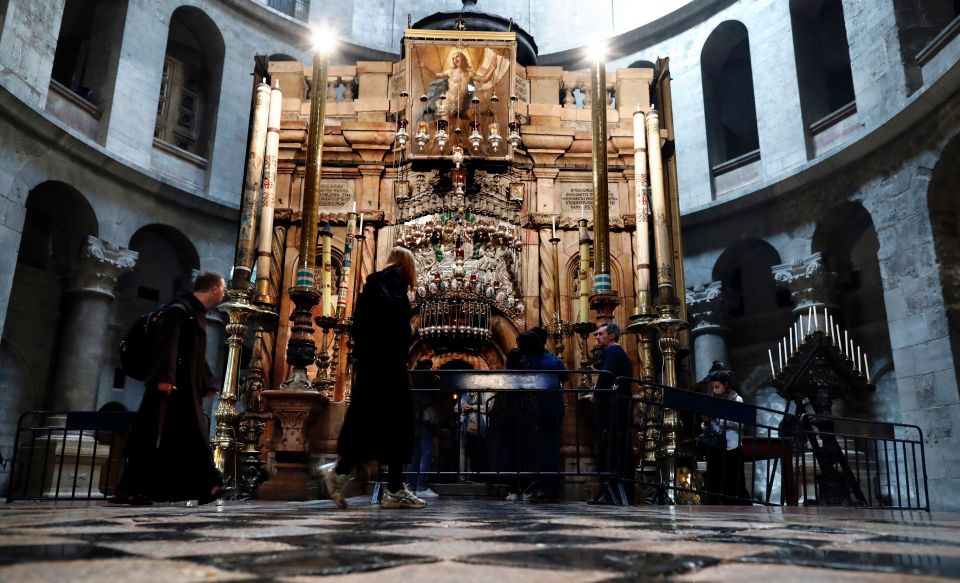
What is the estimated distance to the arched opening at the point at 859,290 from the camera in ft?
42.5

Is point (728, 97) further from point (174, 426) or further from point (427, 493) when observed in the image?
point (174, 426)

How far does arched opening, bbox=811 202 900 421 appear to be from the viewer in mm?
12953

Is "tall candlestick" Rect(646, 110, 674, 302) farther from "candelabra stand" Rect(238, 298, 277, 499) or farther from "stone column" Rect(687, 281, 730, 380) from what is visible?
"stone column" Rect(687, 281, 730, 380)

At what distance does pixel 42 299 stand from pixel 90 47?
16.9 ft

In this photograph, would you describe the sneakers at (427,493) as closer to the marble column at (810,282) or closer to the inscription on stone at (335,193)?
the inscription on stone at (335,193)

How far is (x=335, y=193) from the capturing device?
415 inches

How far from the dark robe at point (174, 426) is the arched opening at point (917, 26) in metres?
11.4

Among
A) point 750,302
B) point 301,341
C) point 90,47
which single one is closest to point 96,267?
point 90,47

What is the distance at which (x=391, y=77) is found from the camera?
1127cm

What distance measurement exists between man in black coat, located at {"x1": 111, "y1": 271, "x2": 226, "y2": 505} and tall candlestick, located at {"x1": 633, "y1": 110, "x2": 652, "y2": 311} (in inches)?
169

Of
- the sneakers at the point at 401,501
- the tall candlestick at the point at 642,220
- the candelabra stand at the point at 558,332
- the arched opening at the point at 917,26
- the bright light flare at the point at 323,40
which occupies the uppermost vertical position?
the arched opening at the point at 917,26

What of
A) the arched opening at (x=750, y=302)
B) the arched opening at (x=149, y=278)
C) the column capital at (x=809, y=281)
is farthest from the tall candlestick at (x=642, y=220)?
the arched opening at (x=149, y=278)

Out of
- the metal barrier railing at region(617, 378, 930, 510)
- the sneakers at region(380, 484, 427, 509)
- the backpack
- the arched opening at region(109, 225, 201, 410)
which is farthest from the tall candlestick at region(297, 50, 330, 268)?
the arched opening at region(109, 225, 201, 410)

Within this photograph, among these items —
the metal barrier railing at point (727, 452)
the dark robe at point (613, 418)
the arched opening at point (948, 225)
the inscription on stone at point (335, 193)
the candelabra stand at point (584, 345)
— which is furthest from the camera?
the inscription on stone at point (335, 193)
